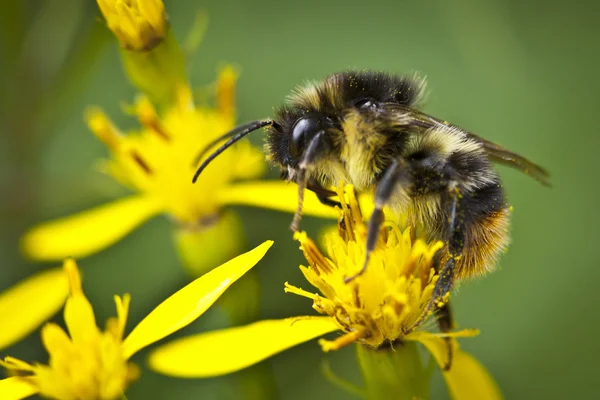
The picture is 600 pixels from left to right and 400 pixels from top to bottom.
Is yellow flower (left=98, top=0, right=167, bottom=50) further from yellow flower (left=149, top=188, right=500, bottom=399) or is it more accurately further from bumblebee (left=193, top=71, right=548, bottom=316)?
yellow flower (left=149, top=188, right=500, bottom=399)

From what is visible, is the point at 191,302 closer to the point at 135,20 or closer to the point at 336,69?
the point at 135,20

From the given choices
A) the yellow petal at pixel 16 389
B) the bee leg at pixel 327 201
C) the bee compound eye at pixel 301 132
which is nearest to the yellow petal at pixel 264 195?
the bee leg at pixel 327 201

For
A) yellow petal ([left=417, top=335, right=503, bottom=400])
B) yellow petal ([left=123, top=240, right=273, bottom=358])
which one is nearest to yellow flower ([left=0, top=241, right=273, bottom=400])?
yellow petal ([left=123, top=240, right=273, bottom=358])

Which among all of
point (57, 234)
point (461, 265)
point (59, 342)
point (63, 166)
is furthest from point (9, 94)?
point (461, 265)

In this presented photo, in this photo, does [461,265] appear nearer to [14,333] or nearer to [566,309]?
[566,309]

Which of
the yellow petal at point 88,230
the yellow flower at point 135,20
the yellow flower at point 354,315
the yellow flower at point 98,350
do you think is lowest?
the yellow flower at point 354,315

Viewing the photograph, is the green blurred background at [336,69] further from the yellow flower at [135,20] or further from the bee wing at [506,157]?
the bee wing at [506,157]
